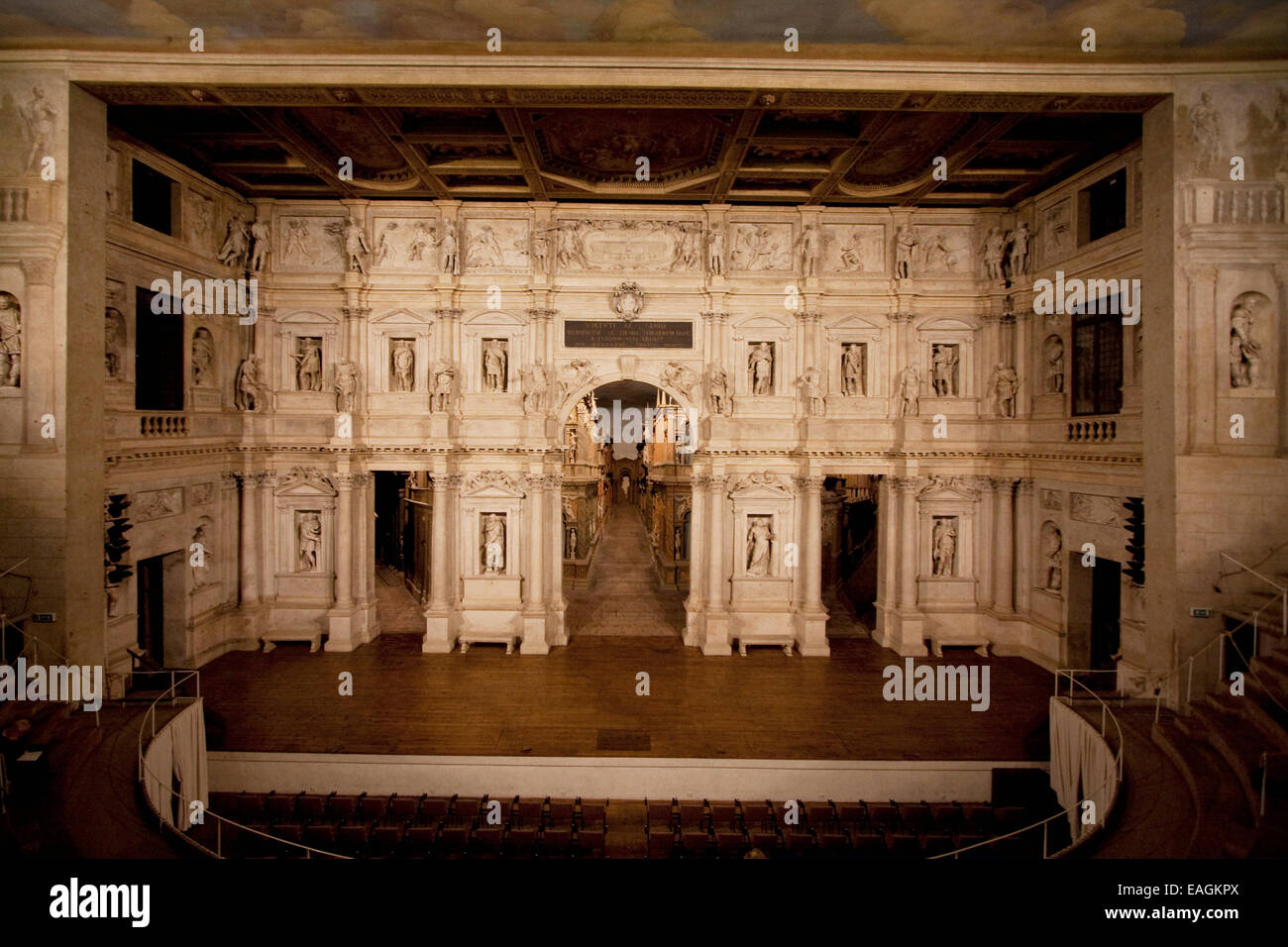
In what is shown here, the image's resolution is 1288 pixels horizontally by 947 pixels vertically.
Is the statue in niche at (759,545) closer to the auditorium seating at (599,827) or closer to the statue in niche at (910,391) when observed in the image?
the statue in niche at (910,391)

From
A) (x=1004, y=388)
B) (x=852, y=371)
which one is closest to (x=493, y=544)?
(x=852, y=371)

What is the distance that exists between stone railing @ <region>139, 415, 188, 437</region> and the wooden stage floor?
17.0 feet

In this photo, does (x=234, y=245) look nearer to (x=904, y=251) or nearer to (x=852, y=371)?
(x=852, y=371)

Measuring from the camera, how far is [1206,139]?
32.2ft

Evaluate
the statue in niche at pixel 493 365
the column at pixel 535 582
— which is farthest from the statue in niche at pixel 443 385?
the column at pixel 535 582

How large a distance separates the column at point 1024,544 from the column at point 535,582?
11.3m

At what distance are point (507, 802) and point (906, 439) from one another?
37.9 ft

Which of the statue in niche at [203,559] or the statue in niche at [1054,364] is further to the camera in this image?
the statue in niche at [1054,364]

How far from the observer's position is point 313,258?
1542 cm

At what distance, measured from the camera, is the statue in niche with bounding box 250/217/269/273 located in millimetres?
15039

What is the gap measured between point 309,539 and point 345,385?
3858 millimetres

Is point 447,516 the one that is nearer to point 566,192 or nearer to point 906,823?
point 566,192

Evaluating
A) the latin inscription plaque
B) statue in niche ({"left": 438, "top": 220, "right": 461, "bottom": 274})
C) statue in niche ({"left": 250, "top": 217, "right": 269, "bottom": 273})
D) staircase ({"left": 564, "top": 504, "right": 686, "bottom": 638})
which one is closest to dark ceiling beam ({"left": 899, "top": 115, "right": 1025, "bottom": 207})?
the latin inscription plaque

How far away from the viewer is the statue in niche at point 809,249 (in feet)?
49.9
